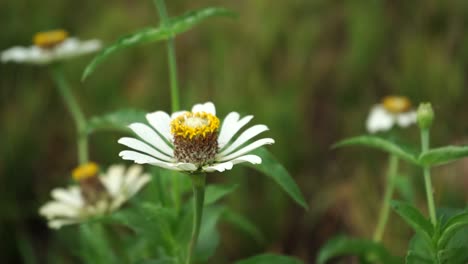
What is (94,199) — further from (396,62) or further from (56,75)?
(396,62)

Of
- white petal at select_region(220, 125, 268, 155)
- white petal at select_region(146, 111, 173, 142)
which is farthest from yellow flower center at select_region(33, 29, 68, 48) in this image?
white petal at select_region(220, 125, 268, 155)

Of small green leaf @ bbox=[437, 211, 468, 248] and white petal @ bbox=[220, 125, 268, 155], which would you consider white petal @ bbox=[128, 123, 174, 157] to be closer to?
white petal @ bbox=[220, 125, 268, 155]

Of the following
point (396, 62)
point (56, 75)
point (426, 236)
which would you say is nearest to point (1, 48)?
point (56, 75)

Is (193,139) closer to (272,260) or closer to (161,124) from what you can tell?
(161,124)

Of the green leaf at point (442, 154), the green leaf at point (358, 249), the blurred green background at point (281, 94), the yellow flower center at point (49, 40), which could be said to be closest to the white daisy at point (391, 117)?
the blurred green background at point (281, 94)

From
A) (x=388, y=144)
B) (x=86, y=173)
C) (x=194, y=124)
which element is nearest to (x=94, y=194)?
(x=86, y=173)

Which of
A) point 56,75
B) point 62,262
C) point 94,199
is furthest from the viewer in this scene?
point 62,262

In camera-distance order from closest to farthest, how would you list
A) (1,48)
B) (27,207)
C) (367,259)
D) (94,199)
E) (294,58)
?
(367,259) → (94,199) → (27,207) → (294,58) → (1,48)

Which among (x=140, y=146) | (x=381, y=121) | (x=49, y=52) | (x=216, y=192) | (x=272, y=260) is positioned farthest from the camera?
(x=49, y=52)
